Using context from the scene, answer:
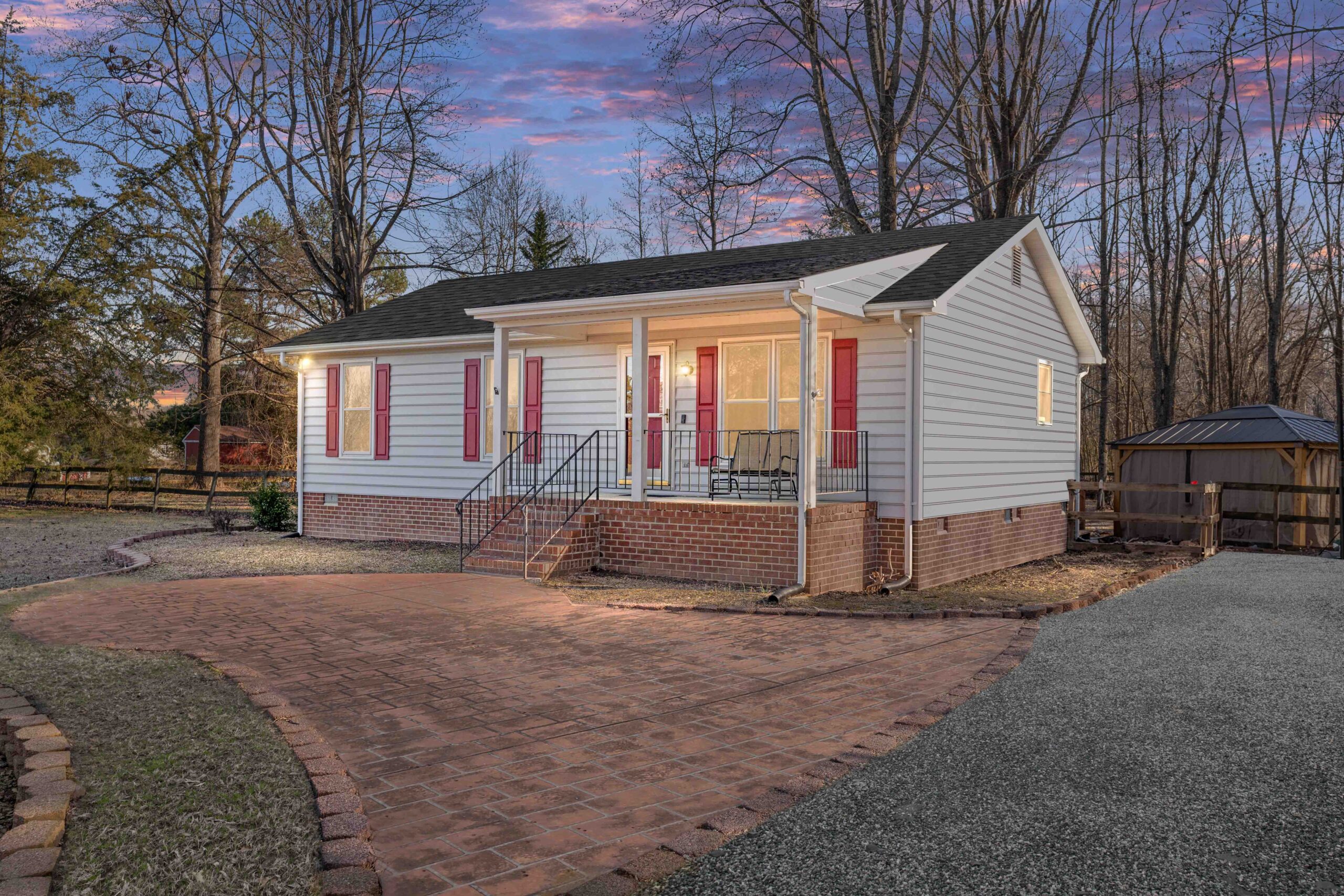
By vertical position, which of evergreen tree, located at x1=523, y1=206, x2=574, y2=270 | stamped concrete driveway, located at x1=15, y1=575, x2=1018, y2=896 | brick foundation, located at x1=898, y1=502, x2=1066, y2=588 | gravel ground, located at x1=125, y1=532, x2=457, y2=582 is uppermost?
evergreen tree, located at x1=523, y1=206, x2=574, y2=270

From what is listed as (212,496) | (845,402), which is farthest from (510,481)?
(212,496)

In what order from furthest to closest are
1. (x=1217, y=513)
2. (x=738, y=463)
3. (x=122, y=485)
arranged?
(x=122, y=485)
(x=1217, y=513)
(x=738, y=463)

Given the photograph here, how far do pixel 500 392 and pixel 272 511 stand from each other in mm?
7911

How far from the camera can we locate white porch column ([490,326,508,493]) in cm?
1323

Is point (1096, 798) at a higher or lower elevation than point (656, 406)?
lower

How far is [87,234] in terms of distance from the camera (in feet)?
82.2

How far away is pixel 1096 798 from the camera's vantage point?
432 cm

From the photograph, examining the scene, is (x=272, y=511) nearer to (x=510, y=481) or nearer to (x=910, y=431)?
(x=510, y=481)

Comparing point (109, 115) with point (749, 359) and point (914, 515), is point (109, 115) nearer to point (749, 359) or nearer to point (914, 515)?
point (749, 359)

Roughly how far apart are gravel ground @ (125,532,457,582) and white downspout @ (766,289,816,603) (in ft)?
15.6

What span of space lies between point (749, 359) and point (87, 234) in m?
20.3

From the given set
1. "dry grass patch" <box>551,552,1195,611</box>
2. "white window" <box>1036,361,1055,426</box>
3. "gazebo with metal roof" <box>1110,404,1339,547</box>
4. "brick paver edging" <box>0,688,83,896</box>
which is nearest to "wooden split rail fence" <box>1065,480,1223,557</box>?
"gazebo with metal roof" <box>1110,404,1339,547</box>

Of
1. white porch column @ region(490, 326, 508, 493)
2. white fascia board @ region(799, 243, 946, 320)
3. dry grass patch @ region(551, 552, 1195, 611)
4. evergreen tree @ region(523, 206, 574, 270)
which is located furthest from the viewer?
evergreen tree @ region(523, 206, 574, 270)

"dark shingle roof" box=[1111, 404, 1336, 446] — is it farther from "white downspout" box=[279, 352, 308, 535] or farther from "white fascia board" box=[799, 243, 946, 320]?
"white downspout" box=[279, 352, 308, 535]
